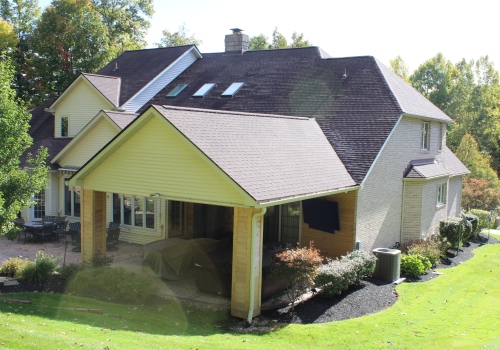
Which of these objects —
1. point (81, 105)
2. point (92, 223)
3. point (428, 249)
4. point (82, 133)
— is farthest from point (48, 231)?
point (428, 249)

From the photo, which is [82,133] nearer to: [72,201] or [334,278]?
[72,201]

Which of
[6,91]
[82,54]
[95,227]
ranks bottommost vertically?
[95,227]

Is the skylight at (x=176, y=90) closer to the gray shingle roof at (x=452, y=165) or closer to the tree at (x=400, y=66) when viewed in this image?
the gray shingle roof at (x=452, y=165)

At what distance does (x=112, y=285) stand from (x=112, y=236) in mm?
6176

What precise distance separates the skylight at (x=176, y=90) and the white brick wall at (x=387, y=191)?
1224 centimetres

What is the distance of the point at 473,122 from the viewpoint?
57906 millimetres

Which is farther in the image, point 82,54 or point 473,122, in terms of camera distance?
point 473,122

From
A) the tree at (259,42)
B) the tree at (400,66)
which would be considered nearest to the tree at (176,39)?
the tree at (259,42)

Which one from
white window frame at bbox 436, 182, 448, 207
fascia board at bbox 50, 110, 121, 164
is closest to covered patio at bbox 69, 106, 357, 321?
fascia board at bbox 50, 110, 121, 164

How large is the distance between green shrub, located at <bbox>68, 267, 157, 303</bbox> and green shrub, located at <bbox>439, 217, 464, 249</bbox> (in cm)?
1334

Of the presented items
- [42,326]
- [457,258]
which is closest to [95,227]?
[42,326]

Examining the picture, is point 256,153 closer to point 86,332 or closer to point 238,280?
point 238,280

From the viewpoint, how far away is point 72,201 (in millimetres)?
22562

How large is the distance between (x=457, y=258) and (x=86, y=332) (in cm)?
1556
